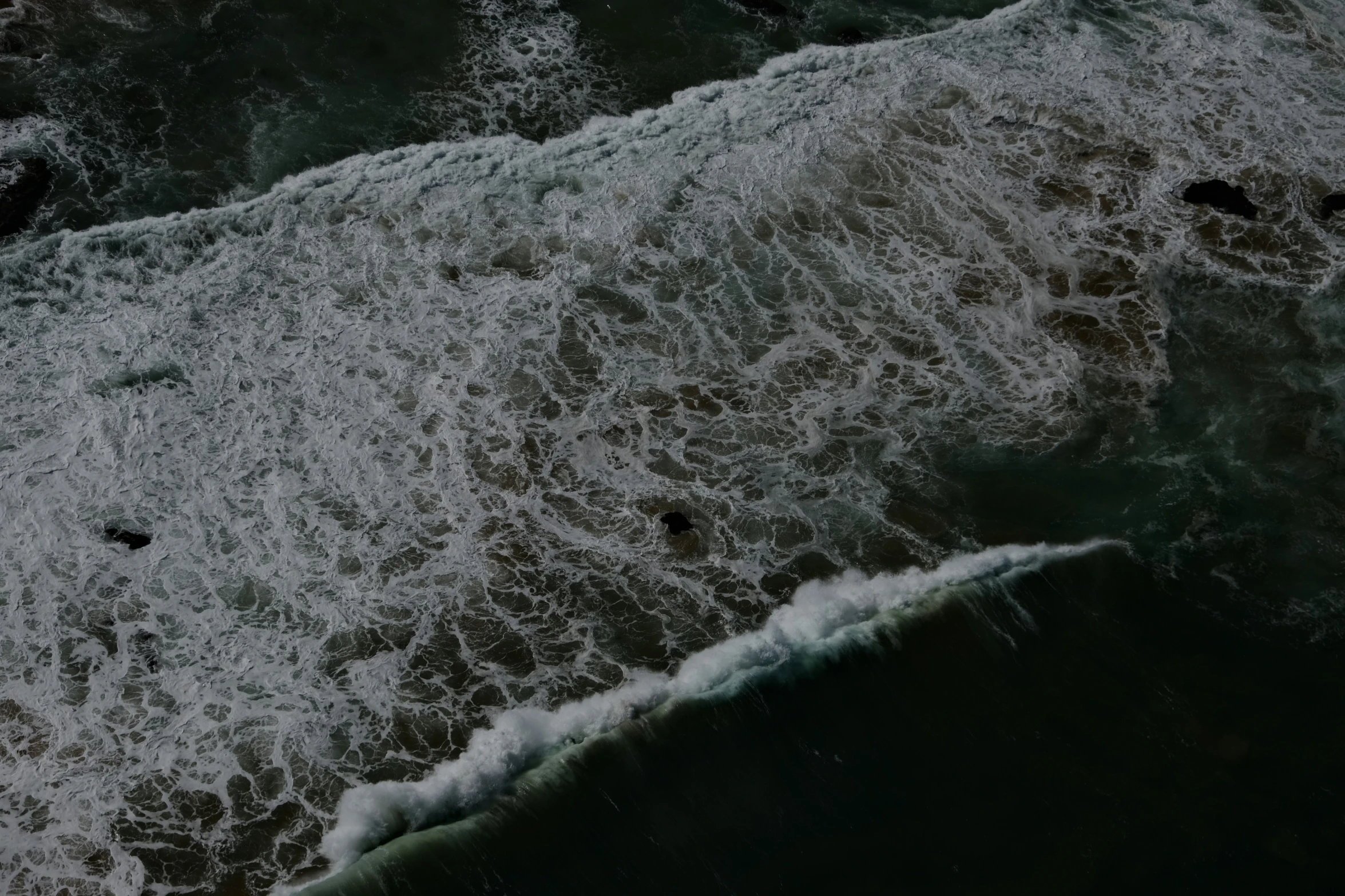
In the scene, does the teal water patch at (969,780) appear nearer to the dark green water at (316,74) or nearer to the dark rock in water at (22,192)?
the dark green water at (316,74)

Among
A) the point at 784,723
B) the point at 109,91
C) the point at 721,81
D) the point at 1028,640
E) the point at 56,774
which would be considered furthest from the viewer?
the point at 721,81

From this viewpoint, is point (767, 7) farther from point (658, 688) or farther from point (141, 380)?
point (658, 688)

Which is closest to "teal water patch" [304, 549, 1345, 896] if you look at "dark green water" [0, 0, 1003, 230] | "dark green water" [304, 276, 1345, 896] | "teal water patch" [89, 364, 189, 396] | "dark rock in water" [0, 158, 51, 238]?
"dark green water" [304, 276, 1345, 896]

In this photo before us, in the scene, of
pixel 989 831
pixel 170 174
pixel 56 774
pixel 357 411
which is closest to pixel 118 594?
pixel 56 774

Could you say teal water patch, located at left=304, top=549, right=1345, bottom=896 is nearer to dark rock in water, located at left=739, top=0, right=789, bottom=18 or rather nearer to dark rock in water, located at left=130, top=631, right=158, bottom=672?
dark rock in water, located at left=130, top=631, right=158, bottom=672

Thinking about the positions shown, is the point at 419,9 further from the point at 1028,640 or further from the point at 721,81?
the point at 1028,640

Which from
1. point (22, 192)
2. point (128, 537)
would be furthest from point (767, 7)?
point (128, 537)

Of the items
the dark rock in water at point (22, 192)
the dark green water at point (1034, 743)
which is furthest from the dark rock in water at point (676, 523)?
the dark rock in water at point (22, 192)
